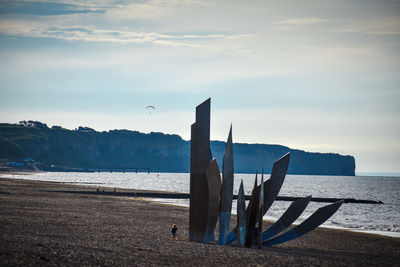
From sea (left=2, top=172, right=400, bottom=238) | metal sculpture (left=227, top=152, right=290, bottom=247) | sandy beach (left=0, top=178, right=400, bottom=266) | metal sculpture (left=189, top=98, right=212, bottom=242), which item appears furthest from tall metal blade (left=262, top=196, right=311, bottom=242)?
sea (left=2, top=172, right=400, bottom=238)

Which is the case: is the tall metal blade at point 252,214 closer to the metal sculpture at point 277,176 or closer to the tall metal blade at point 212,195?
the metal sculpture at point 277,176

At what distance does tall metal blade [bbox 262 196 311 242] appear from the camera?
20266mm

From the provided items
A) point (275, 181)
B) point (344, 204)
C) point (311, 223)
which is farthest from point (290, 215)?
point (344, 204)

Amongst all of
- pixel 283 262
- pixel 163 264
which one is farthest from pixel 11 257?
pixel 283 262

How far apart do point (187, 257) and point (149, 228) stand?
921 centimetres

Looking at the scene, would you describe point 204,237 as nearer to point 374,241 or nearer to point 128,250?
point 128,250

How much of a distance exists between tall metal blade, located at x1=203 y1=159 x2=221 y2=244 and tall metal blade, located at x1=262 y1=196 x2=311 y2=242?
7.90ft

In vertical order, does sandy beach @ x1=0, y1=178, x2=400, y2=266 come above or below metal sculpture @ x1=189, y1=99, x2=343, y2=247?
below

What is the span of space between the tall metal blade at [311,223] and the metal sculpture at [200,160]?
3011 mm

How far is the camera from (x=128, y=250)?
1561cm

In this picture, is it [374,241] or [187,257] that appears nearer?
[187,257]

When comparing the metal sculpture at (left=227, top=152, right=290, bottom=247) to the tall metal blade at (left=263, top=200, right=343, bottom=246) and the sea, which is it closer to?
the tall metal blade at (left=263, top=200, right=343, bottom=246)

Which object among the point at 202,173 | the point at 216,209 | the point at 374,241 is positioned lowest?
the point at 374,241

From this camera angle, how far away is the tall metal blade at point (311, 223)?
19.8 m
